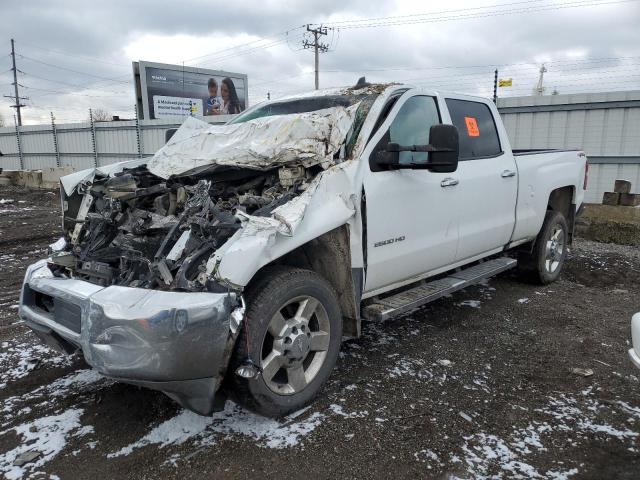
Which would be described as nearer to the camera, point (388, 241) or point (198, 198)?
point (198, 198)

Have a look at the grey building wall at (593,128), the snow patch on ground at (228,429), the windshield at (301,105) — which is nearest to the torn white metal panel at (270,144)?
the windshield at (301,105)

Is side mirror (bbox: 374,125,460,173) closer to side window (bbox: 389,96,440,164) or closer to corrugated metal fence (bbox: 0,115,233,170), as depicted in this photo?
side window (bbox: 389,96,440,164)

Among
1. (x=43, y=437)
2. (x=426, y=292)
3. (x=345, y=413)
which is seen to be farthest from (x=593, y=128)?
(x=43, y=437)

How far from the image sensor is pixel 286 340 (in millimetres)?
2895

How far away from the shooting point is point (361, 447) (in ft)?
8.94

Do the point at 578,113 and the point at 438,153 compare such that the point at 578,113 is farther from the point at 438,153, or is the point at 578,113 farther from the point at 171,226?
the point at 171,226

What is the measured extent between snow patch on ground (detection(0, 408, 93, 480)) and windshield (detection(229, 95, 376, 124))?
275 cm

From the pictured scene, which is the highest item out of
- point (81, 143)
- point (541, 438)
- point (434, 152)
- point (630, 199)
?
point (81, 143)

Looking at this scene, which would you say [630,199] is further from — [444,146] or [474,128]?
[444,146]

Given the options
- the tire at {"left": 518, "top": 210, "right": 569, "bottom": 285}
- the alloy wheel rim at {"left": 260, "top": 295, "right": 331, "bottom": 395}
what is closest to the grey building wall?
the tire at {"left": 518, "top": 210, "right": 569, "bottom": 285}

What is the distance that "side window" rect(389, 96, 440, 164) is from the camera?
3701 mm

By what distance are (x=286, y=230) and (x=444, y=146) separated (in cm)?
131

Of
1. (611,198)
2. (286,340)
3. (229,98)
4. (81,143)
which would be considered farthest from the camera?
(229,98)

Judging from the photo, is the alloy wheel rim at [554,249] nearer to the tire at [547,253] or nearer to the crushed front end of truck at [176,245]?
the tire at [547,253]
